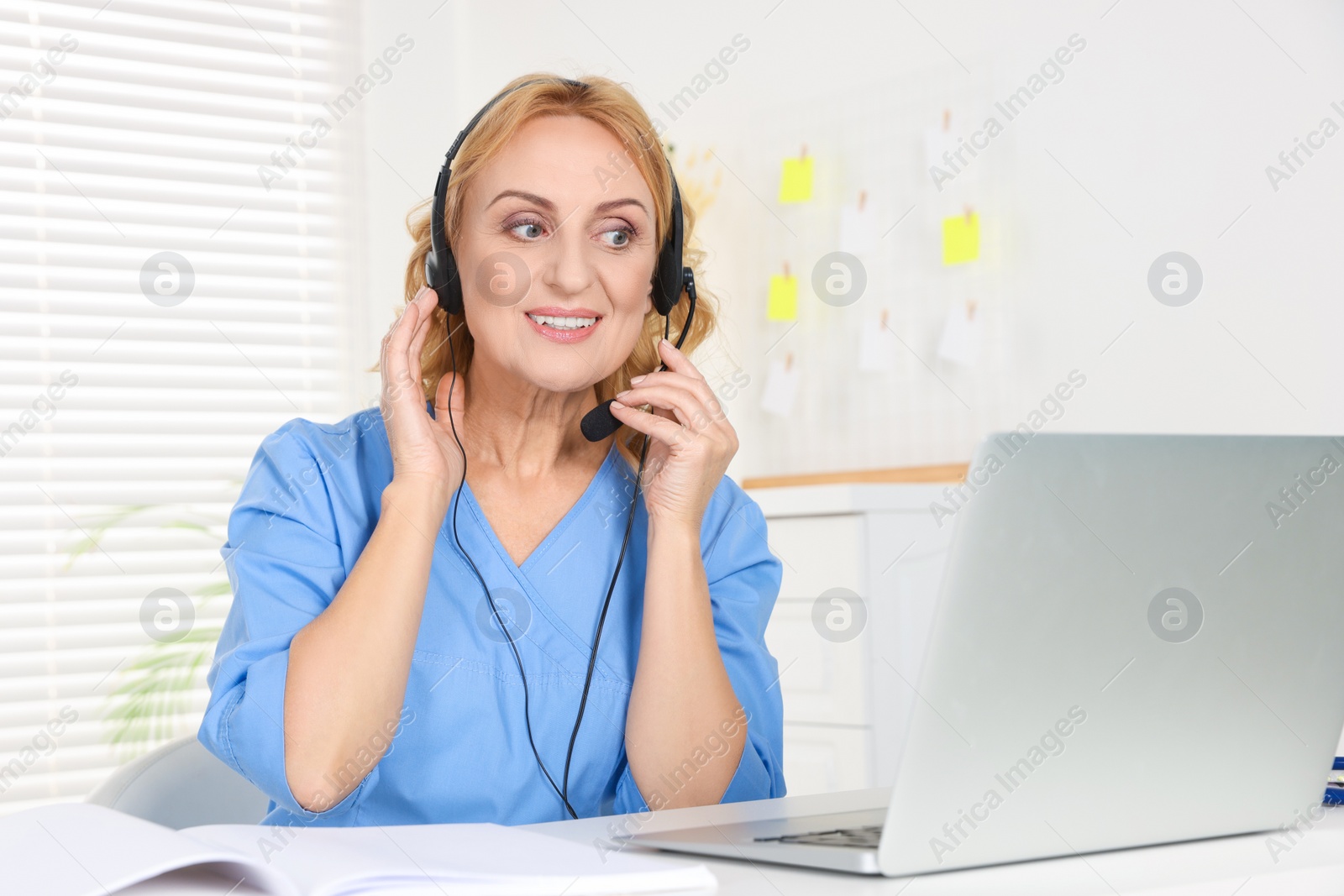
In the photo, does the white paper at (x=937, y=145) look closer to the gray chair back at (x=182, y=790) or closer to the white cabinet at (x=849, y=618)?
the white cabinet at (x=849, y=618)

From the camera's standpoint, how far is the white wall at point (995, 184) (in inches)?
75.3

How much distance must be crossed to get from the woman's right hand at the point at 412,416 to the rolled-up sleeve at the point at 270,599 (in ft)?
0.26

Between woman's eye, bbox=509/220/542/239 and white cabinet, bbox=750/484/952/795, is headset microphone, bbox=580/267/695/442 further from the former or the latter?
white cabinet, bbox=750/484/952/795

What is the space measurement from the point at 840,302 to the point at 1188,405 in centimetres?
Answer: 85

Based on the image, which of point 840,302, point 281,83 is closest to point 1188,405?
point 840,302

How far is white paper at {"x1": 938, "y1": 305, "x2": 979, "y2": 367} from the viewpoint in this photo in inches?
92.7

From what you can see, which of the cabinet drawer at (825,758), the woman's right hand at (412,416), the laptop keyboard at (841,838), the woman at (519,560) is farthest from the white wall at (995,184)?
A: the laptop keyboard at (841,838)

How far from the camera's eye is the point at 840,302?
2619mm

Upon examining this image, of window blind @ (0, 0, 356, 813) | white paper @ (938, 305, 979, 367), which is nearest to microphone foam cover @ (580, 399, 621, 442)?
white paper @ (938, 305, 979, 367)

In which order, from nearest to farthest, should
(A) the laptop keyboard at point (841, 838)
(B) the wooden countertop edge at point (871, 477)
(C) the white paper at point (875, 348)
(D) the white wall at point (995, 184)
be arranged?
(A) the laptop keyboard at point (841, 838), (D) the white wall at point (995, 184), (B) the wooden countertop edge at point (871, 477), (C) the white paper at point (875, 348)

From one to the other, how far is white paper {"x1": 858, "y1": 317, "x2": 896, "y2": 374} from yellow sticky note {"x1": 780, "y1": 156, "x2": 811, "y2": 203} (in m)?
0.36

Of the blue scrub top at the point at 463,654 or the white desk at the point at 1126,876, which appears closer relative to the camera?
the white desk at the point at 1126,876

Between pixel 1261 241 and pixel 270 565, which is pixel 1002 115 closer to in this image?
pixel 1261 241

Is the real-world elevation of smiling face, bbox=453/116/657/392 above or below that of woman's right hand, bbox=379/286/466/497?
above
